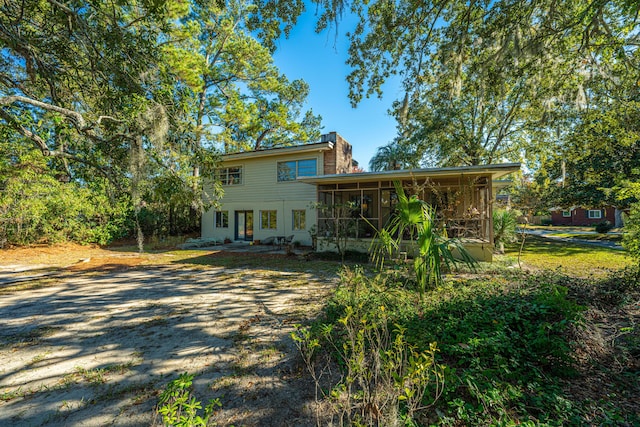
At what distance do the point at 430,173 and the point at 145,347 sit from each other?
29.7ft

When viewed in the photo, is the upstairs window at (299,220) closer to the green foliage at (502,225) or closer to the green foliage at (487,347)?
the green foliage at (502,225)

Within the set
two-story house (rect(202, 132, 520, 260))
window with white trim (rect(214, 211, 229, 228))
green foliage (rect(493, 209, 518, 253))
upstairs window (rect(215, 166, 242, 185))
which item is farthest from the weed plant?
window with white trim (rect(214, 211, 229, 228))

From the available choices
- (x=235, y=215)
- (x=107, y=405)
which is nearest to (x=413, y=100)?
(x=107, y=405)

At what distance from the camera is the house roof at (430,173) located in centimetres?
807

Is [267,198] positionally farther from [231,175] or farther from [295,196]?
[231,175]

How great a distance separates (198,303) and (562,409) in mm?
5232

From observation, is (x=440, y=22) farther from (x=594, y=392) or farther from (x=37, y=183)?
(x=37, y=183)

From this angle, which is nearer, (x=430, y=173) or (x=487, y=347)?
(x=487, y=347)

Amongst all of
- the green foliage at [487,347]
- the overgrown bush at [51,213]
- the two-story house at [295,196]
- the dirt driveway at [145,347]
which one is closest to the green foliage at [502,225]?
the two-story house at [295,196]

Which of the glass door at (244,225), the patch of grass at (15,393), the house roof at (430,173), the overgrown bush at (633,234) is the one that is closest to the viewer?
the patch of grass at (15,393)

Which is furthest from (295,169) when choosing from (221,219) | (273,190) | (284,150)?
(221,219)

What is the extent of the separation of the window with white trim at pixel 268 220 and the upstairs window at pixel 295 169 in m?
2.03

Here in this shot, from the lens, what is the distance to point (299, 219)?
14.1 m

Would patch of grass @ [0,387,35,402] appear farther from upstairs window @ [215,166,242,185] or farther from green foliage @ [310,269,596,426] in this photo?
upstairs window @ [215,166,242,185]
